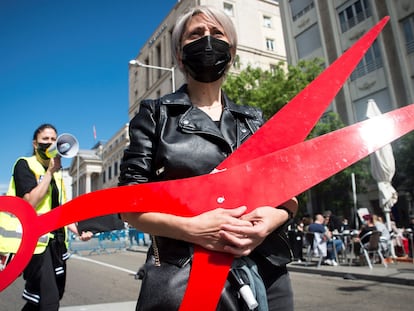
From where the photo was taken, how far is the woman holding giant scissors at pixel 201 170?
1.12 metres

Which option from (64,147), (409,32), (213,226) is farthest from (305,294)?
(409,32)

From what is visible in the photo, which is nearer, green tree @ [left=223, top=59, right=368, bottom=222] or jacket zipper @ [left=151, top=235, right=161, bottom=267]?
jacket zipper @ [left=151, top=235, right=161, bottom=267]

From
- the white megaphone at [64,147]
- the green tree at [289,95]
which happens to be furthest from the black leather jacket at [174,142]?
the green tree at [289,95]

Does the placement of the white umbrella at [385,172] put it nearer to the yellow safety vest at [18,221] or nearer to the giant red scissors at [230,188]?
the yellow safety vest at [18,221]

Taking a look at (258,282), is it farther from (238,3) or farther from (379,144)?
(238,3)

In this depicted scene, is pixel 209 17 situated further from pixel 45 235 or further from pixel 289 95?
pixel 289 95

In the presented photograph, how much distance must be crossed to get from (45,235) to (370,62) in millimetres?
21035

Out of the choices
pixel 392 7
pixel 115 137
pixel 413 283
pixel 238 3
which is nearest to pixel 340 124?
pixel 392 7

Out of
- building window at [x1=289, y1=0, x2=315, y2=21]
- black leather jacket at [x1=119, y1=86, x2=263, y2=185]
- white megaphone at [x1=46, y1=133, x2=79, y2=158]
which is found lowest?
black leather jacket at [x1=119, y1=86, x2=263, y2=185]

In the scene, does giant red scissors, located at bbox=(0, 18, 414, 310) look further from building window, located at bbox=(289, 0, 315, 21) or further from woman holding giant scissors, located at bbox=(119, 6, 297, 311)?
building window, located at bbox=(289, 0, 315, 21)

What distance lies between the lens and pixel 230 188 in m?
1.16

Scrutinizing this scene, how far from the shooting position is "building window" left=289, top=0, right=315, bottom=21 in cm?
2395

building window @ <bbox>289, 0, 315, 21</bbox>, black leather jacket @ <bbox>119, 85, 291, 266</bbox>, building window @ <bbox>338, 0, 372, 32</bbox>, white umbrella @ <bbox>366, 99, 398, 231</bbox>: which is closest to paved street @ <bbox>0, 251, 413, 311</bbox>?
white umbrella @ <bbox>366, 99, 398, 231</bbox>

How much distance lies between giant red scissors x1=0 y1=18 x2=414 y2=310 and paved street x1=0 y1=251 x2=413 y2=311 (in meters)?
3.70
